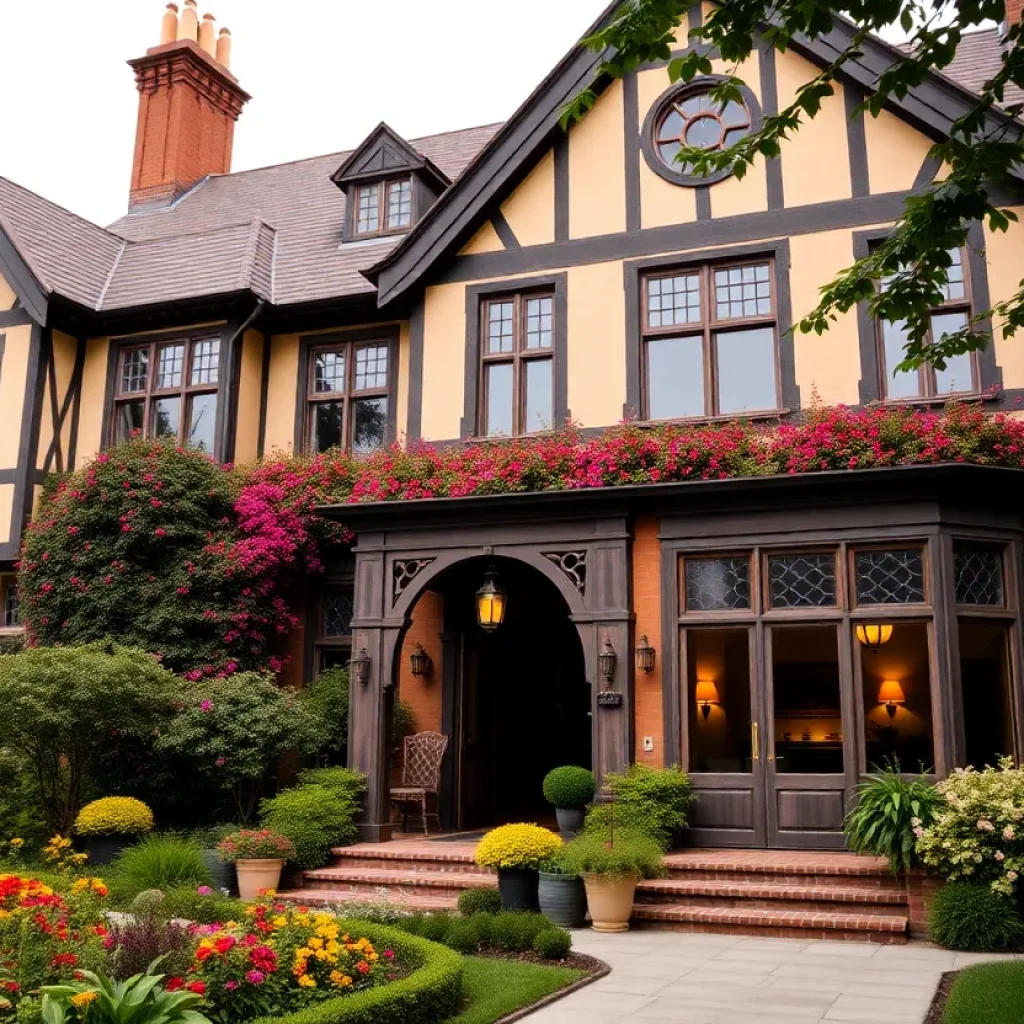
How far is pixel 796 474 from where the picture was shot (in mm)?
11844

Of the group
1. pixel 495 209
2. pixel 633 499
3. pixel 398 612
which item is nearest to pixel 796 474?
pixel 633 499

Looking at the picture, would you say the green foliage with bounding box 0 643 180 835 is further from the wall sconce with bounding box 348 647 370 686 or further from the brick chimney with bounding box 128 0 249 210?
the brick chimney with bounding box 128 0 249 210

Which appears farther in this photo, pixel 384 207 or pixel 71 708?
pixel 384 207

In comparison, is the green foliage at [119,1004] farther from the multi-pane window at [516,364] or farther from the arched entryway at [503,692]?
the multi-pane window at [516,364]

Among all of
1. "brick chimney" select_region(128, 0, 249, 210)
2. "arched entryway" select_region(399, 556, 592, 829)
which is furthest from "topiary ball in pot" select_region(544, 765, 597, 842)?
"brick chimney" select_region(128, 0, 249, 210)

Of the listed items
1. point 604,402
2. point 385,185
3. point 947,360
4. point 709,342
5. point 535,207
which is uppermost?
point 385,185

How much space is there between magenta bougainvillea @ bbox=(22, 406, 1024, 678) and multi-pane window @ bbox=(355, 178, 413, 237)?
13.7ft

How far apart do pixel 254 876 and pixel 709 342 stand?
8017 millimetres

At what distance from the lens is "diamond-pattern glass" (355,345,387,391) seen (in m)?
16.5

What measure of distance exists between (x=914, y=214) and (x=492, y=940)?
6.27 metres

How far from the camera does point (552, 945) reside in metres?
8.65

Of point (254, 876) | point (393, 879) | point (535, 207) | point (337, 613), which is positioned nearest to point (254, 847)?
point (254, 876)

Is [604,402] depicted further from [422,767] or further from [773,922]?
[773,922]

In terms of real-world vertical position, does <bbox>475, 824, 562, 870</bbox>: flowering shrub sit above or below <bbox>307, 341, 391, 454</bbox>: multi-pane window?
below
